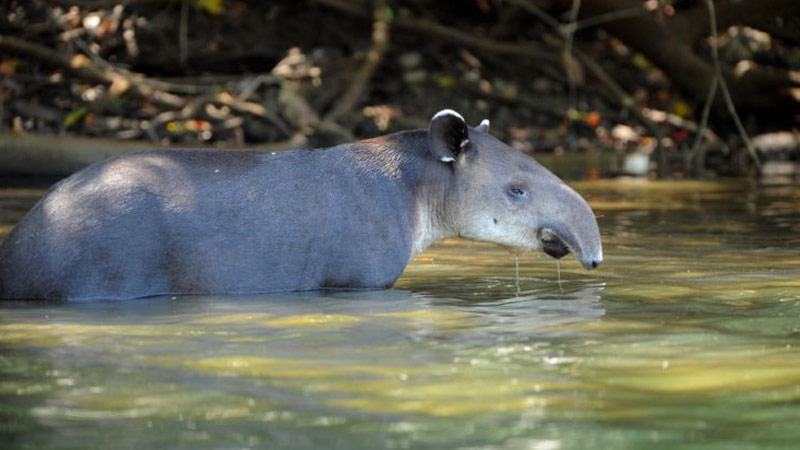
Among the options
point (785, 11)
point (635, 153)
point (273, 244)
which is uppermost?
point (785, 11)

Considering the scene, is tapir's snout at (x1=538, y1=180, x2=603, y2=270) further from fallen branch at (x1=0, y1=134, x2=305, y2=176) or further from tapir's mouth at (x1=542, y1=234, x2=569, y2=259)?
fallen branch at (x1=0, y1=134, x2=305, y2=176)

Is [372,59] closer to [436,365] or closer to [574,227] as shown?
[574,227]

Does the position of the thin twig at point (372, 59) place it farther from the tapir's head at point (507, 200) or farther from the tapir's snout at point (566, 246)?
the tapir's snout at point (566, 246)

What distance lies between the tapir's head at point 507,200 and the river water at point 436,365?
0.28 m

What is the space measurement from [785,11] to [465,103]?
207 inches

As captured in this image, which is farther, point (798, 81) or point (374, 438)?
point (798, 81)

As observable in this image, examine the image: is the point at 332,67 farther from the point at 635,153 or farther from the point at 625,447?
the point at 625,447

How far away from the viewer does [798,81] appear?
20297mm

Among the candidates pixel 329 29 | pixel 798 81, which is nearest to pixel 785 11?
pixel 798 81

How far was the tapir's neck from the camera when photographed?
9.58m

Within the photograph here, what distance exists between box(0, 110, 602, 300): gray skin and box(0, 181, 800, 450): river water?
0.77 ft

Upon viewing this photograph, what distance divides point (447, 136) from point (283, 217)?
1204 mm

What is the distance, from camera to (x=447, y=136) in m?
9.47

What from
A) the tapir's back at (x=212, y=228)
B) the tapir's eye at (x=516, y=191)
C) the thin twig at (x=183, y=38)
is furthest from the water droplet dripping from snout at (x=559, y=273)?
the thin twig at (x=183, y=38)
